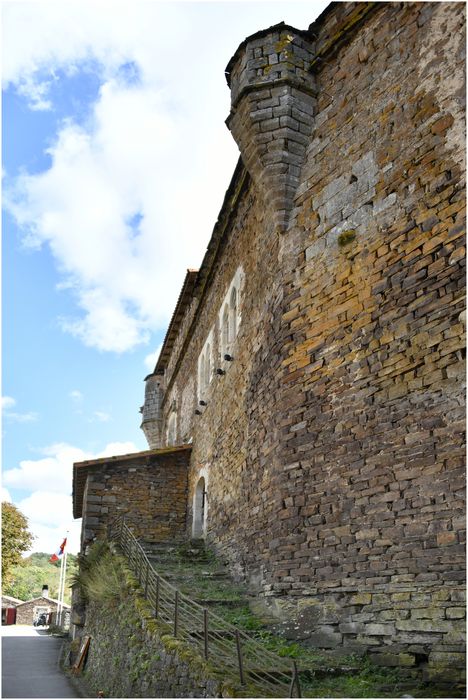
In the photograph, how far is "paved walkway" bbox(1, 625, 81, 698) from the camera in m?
11.1

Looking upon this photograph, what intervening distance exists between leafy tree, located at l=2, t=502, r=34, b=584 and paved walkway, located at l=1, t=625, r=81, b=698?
10.6 metres

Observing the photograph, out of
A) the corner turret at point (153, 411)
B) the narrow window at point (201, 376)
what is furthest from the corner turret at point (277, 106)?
the corner turret at point (153, 411)

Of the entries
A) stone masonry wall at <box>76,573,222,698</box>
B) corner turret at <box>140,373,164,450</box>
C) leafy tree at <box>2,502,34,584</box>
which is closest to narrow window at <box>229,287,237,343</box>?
stone masonry wall at <box>76,573,222,698</box>

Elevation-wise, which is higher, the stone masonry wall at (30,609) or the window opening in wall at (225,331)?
the window opening in wall at (225,331)

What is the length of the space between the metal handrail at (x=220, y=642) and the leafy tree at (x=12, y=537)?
22.6m

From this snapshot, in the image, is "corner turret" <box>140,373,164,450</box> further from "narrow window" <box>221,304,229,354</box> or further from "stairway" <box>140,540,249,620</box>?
"stairway" <box>140,540,249,620</box>

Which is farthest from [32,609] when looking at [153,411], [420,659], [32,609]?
[420,659]

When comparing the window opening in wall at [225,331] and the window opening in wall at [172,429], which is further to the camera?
the window opening in wall at [172,429]

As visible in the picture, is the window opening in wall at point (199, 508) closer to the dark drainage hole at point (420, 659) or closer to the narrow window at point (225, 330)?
the narrow window at point (225, 330)

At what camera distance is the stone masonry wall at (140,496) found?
1516cm

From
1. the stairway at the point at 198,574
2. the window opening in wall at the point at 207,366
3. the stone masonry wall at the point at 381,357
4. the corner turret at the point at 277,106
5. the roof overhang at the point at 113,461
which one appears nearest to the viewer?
the stone masonry wall at the point at 381,357

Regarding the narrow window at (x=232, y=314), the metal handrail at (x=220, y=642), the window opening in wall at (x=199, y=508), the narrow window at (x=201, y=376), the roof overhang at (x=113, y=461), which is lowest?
the metal handrail at (x=220, y=642)

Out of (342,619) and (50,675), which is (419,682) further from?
(50,675)

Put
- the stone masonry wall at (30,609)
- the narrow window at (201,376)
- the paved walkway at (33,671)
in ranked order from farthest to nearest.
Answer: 1. the stone masonry wall at (30,609)
2. the narrow window at (201,376)
3. the paved walkway at (33,671)
